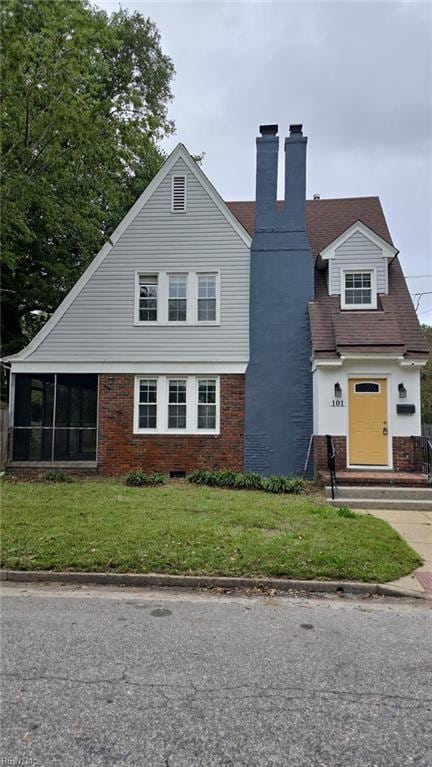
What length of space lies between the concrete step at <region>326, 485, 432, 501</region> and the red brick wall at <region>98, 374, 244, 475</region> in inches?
132

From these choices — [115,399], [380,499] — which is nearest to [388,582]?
[380,499]

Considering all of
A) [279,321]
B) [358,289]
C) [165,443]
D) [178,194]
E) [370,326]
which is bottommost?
[165,443]

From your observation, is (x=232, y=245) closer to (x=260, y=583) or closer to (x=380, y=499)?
(x=380, y=499)

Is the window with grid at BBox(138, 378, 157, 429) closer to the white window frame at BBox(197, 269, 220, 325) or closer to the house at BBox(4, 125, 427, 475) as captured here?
the house at BBox(4, 125, 427, 475)

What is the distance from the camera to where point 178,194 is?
14023 millimetres

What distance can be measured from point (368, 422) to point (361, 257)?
459 cm

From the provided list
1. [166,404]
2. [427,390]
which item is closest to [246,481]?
[166,404]

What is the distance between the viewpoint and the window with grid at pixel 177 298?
45.4 ft

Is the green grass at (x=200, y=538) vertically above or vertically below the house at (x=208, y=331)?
below

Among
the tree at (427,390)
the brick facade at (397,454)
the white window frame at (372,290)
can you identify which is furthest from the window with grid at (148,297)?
the tree at (427,390)

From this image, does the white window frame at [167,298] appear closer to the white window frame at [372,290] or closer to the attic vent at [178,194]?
the attic vent at [178,194]

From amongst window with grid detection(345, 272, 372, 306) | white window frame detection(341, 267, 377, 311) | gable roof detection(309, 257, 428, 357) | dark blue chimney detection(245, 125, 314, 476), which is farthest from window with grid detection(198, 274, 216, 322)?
window with grid detection(345, 272, 372, 306)

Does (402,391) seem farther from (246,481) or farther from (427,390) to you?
(427,390)

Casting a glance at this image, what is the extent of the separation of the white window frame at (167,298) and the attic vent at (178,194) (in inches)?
70.8
